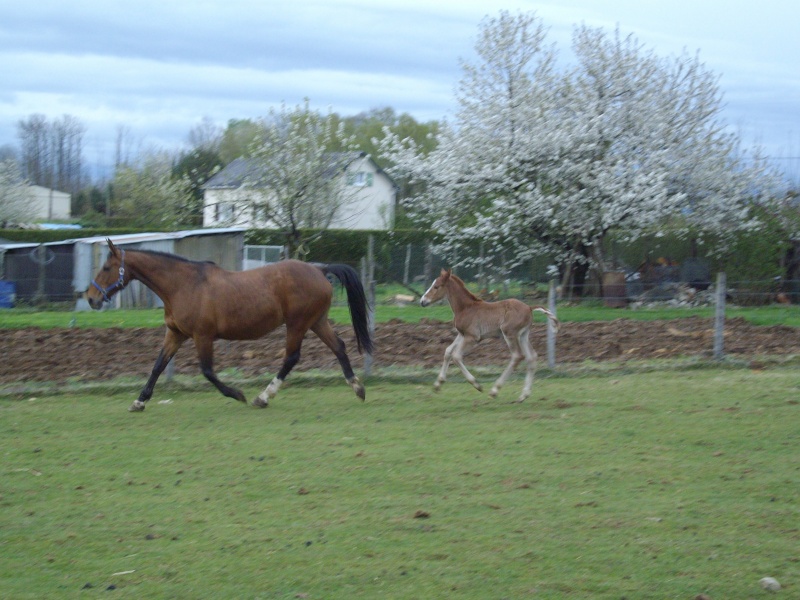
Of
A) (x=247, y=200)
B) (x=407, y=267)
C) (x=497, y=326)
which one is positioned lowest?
(x=497, y=326)

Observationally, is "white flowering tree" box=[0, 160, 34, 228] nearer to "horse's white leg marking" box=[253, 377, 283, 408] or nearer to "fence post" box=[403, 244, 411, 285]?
"fence post" box=[403, 244, 411, 285]

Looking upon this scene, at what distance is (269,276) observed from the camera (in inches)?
438

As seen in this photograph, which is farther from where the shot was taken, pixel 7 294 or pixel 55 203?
pixel 55 203

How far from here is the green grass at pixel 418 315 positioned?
19406mm

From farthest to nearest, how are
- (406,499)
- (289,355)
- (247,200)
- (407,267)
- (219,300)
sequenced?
(407,267)
(247,200)
(289,355)
(219,300)
(406,499)

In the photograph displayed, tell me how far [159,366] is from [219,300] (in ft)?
3.36

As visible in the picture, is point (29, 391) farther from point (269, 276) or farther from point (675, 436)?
point (675, 436)

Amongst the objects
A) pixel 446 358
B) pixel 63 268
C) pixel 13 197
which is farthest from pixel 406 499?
pixel 13 197

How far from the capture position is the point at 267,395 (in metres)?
10.9

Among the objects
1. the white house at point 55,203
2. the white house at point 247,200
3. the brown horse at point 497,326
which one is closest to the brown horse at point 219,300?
the brown horse at point 497,326

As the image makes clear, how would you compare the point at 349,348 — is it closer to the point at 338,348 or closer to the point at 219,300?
the point at 338,348

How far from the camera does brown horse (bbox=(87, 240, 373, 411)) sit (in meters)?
10.6

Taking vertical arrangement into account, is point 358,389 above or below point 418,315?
below

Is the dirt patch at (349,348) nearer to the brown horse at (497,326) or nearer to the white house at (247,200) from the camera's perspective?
the brown horse at (497,326)
